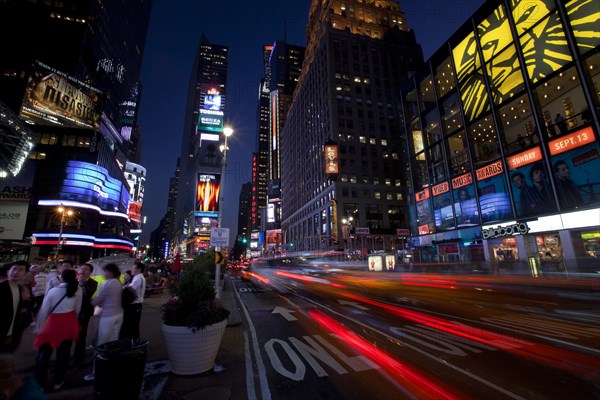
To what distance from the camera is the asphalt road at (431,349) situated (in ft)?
15.3

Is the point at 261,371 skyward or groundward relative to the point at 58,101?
groundward

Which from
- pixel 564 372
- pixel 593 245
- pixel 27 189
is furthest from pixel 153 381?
pixel 27 189

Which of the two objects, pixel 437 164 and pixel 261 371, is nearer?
pixel 261 371

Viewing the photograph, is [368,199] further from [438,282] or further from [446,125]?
[438,282]

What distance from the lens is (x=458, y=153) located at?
131ft

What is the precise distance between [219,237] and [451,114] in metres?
40.7

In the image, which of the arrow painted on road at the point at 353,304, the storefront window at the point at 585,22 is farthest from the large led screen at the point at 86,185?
the storefront window at the point at 585,22

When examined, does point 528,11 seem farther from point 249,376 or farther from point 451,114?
point 249,376

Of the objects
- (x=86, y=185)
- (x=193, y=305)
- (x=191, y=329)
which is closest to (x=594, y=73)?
(x=193, y=305)

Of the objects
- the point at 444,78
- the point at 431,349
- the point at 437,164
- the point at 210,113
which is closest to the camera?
the point at 431,349

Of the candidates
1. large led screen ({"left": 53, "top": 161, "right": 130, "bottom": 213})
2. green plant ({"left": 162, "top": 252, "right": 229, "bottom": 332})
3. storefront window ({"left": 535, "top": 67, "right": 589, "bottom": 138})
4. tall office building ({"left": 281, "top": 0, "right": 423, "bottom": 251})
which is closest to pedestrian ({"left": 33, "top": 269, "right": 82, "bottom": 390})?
green plant ({"left": 162, "top": 252, "right": 229, "bottom": 332})

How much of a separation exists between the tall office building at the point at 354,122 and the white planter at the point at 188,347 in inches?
2269

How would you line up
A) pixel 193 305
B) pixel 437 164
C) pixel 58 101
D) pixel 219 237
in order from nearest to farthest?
pixel 193 305
pixel 219 237
pixel 58 101
pixel 437 164

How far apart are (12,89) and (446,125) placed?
78131 millimetres
